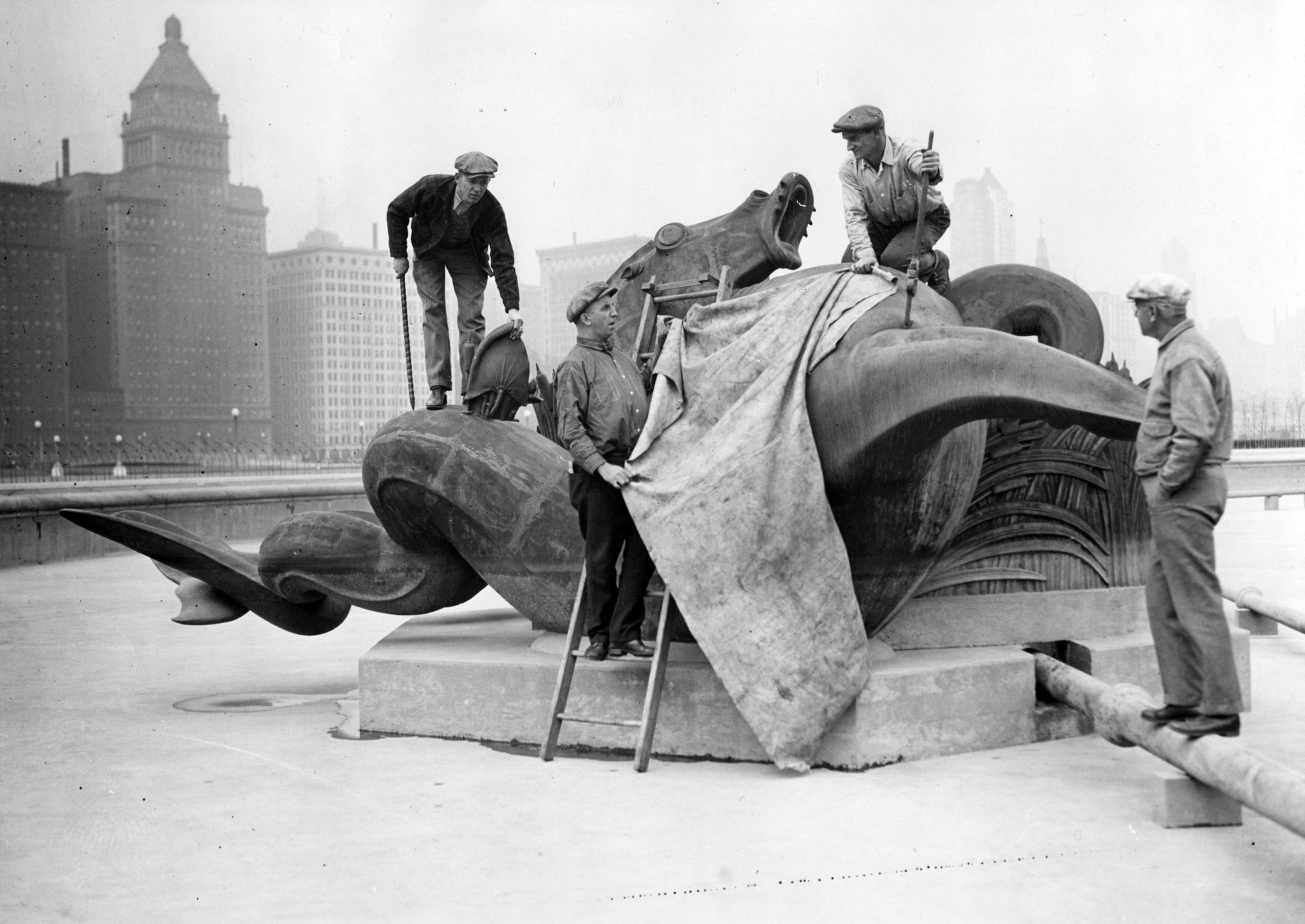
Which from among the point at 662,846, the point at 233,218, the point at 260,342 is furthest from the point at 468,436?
the point at 260,342

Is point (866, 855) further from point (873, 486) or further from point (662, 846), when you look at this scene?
point (873, 486)

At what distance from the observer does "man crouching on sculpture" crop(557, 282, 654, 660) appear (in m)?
6.41

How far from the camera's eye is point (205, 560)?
7.96m

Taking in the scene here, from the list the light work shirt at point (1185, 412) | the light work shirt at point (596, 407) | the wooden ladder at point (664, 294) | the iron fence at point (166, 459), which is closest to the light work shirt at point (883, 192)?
the wooden ladder at point (664, 294)

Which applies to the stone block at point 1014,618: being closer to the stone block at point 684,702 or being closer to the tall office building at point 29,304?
the stone block at point 684,702

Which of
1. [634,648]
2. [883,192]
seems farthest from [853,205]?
[634,648]

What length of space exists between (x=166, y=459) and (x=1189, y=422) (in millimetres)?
27816

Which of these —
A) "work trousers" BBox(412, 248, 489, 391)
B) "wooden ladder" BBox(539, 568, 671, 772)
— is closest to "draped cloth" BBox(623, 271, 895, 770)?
"wooden ladder" BBox(539, 568, 671, 772)

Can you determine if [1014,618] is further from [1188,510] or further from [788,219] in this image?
[788,219]

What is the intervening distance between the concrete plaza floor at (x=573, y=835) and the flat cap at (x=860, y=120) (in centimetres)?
322

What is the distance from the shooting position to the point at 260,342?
93.9 ft

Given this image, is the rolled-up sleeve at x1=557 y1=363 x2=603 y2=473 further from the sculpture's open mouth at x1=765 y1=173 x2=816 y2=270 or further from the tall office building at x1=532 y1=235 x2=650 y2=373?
the tall office building at x1=532 y1=235 x2=650 y2=373

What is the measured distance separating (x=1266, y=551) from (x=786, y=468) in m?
11.3

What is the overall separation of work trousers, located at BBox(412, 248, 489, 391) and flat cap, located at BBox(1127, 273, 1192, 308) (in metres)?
4.12
